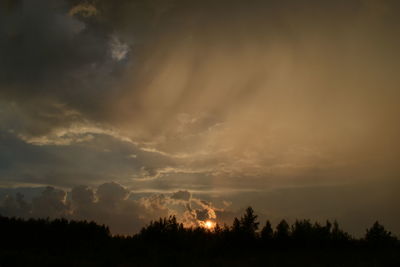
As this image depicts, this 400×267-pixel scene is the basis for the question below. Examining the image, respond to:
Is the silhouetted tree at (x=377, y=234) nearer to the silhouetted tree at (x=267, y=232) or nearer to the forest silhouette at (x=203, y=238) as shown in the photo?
the forest silhouette at (x=203, y=238)

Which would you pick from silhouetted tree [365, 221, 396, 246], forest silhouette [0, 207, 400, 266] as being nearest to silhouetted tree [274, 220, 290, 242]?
forest silhouette [0, 207, 400, 266]

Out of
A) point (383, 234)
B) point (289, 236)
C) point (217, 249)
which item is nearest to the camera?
point (217, 249)

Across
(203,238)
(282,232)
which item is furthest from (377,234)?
(203,238)

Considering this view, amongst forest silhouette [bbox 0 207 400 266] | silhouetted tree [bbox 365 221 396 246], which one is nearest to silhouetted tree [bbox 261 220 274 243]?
forest silhouette [bbox 0 207 400 266]

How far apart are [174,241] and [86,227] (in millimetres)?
34517

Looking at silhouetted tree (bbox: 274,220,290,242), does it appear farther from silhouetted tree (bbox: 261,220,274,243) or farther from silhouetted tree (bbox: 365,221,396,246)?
silhouetted tree (bbox: 365,221,396,246)

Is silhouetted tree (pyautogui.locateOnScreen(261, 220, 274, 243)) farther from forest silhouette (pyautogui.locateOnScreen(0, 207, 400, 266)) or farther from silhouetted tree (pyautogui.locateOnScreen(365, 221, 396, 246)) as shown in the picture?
silhouetted tree (pyautogui.locateOnScreen(365, 221, 396, 246))

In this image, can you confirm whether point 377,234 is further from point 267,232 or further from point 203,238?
point 203,238

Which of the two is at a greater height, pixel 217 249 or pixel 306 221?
pixel 306 221

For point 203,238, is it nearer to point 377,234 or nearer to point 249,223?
point 249,223

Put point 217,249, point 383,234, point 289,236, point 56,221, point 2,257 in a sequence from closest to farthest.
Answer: point 2,257 → point 217,249 → point 289,236 → point 383,234 → point 56,221

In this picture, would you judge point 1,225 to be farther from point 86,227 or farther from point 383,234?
point 383,234

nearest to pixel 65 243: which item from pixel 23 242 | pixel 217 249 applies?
pixel 23 242

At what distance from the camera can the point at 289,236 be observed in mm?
85125
